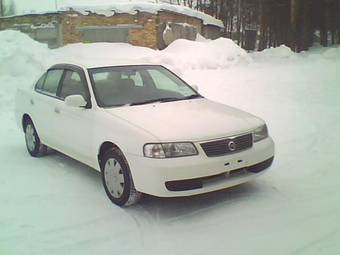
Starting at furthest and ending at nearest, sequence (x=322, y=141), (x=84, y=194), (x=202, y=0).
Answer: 1. (x=202, y=0)
2. (x=322, y=141)
3. (x=84, y=194)

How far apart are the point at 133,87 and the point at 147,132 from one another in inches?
49.8

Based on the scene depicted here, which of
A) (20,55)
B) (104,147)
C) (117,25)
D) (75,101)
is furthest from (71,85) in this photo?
(117,25)

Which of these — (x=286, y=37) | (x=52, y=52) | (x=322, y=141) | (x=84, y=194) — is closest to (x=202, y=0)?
(x=286, y=37)

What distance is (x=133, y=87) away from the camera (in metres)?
5.30

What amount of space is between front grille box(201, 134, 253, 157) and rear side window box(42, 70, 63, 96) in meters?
2.62

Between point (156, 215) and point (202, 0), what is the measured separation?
95.8 ft

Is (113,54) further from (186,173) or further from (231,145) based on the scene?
(186,173)

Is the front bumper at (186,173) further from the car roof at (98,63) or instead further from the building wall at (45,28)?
the building wall at (45,28)

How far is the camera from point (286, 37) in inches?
1085

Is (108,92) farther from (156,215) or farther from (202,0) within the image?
(202,0)

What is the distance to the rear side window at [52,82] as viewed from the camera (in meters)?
5.88

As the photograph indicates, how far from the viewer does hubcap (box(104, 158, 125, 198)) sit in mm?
4395

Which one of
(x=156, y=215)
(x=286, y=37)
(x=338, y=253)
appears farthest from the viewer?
(x=286, y=37)

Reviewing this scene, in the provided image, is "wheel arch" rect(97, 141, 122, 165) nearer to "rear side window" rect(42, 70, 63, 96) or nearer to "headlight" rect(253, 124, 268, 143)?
"headlight" rect(253, 124, 268, 143)
